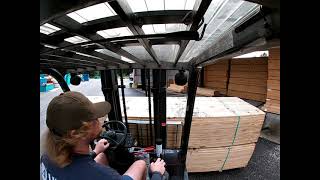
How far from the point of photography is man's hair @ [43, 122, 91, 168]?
4.96 ft

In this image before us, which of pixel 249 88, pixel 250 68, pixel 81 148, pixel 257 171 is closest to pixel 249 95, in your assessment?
pixel 249 88

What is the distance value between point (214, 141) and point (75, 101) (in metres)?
3.73

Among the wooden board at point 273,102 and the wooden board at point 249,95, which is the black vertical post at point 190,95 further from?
the wooden board at point 249,95

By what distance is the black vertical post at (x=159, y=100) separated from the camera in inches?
118

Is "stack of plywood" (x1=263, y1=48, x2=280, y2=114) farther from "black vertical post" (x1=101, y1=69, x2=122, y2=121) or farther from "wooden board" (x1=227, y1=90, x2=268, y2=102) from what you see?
"black vertical post" (x1=101, y1=69, x2=122, y2=121)

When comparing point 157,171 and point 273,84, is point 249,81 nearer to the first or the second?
point 273,84

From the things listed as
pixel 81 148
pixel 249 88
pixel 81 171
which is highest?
pixel 249 88

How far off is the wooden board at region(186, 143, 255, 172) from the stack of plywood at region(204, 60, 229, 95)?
13.2ft

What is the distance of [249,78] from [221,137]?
12.2 feet

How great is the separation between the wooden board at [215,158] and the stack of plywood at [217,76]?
402cm

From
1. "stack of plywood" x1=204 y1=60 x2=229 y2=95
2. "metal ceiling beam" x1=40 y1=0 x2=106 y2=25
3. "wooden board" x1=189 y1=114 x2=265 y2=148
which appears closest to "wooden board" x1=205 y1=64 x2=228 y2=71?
"stack of plywood" x1=204 y1=60 x2=229 y2=95

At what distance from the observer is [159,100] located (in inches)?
128
